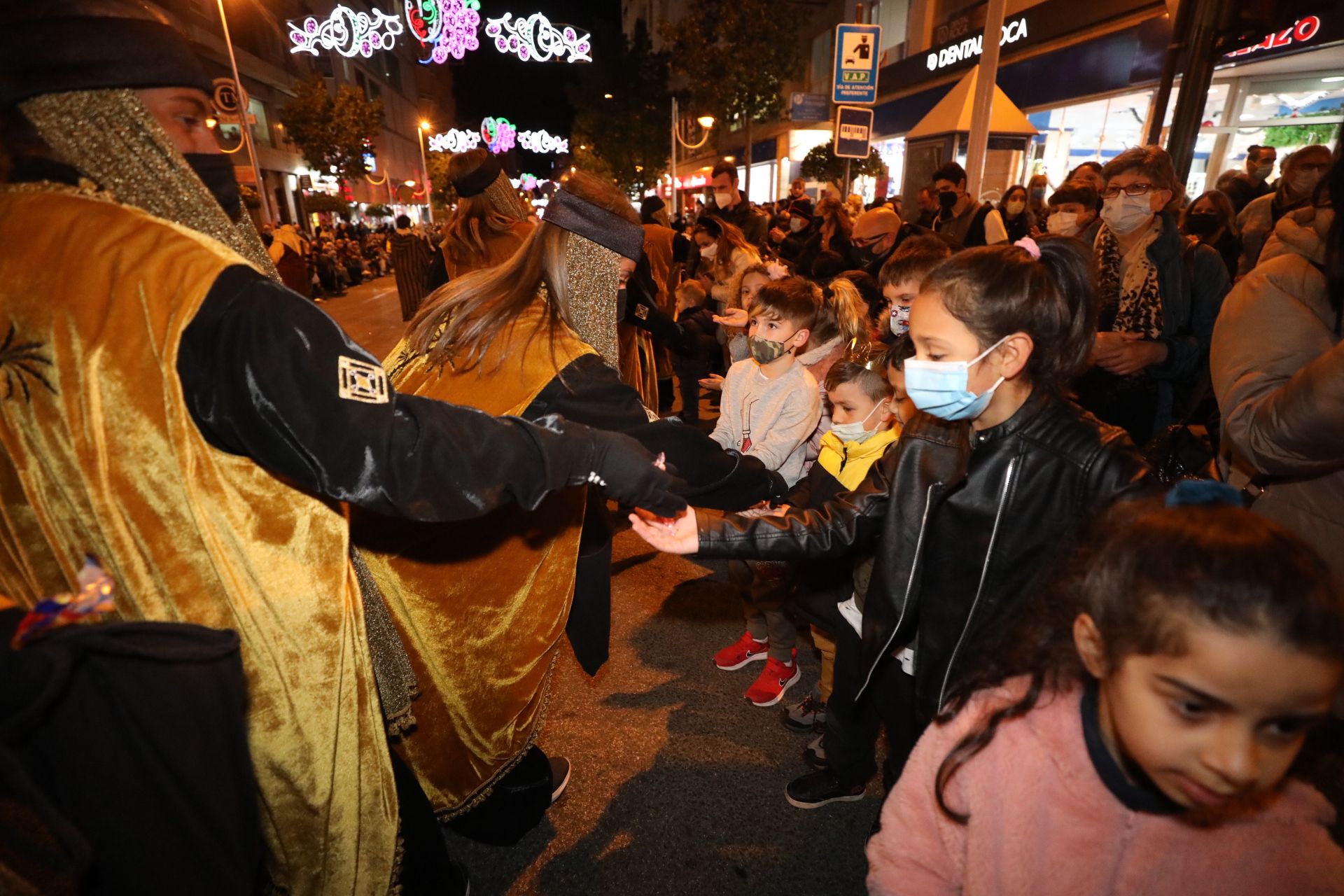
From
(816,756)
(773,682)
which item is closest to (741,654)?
(773,682)

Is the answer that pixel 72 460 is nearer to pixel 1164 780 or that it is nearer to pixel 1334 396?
pixel 1164 780

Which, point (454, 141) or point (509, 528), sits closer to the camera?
point (509, 528)

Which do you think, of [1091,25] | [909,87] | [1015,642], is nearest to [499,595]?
[1015,642]

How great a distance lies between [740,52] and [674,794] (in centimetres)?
2318

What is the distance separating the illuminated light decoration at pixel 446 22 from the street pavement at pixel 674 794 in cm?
1255

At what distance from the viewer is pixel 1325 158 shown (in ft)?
16.1

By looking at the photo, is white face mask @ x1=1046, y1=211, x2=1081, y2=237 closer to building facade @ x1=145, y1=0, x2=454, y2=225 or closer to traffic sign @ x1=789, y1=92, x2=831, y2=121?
building facade @ x1=145, y1=0, x2=454, y2=225

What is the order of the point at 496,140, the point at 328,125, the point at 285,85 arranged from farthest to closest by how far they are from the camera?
the point at 496,140, the point at 285,85, the point at 328,125

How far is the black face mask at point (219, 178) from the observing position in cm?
144

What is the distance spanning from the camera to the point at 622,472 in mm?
1653

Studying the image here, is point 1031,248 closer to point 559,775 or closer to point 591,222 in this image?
point 591,222

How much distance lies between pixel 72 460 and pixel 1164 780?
189cm

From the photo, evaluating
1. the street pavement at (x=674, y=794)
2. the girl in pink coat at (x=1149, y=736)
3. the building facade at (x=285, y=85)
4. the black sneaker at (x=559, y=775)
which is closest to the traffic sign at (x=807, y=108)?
the building facade at (x=285, y=85)

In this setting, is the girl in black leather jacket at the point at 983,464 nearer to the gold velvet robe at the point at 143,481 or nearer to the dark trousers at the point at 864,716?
the dark trousers at the point at 864,716
